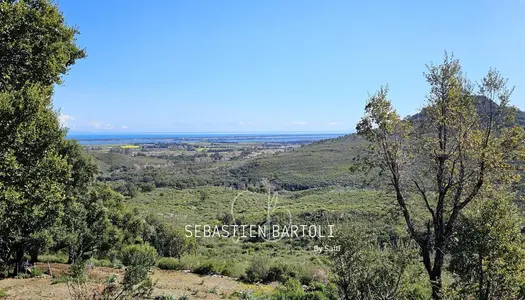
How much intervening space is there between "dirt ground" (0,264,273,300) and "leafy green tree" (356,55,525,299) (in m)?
7.03

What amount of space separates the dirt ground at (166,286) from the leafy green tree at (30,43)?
625cm

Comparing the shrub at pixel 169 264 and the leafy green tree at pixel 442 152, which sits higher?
the leafy green tree at pixel 442 152

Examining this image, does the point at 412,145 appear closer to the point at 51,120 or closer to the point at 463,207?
the point at 463,207

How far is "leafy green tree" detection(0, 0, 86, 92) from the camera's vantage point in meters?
8.34

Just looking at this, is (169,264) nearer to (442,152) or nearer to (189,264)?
(189,264)

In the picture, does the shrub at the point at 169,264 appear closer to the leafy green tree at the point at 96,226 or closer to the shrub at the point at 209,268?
the shrub at the point at 209,268

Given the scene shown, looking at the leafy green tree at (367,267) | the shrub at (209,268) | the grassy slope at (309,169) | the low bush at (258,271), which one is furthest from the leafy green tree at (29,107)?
the grassy slope at (309,169)

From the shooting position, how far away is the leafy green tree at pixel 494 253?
7.27 metres

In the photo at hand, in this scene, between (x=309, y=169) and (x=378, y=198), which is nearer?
(x=378, y=198)

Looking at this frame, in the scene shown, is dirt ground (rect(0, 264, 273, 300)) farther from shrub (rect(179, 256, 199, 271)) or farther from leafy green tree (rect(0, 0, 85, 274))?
leafy green tree (rect(0, 0, 85, 274))

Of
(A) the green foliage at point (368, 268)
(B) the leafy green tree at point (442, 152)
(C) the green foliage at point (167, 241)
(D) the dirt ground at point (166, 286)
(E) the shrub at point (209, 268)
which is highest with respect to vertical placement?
(B) the leafy green tree at point (442, 152)

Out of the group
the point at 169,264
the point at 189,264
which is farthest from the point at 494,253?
the point at 169,264

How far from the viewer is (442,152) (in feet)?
34.7

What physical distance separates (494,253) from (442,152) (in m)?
3.81
